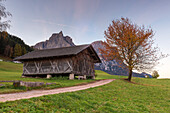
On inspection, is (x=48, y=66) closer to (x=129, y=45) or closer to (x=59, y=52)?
(x=59, y=52)

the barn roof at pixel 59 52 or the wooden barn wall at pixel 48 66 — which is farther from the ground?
the barn roof at pixel 59 52

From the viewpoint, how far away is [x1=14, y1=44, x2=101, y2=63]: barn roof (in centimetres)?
2578

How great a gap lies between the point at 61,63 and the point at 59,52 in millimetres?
2642

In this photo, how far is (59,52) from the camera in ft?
90.9

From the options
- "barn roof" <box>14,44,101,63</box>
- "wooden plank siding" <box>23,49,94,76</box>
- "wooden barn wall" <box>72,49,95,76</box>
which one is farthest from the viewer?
"wooden barn wall" <box>72,49,95,76</box>

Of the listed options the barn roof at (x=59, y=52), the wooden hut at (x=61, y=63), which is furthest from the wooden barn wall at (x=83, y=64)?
the barn roof at (x=59, y=52)

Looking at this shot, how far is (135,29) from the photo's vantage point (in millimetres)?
28453

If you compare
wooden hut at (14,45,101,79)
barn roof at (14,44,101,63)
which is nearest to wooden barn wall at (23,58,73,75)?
wooden hut at (14,45,101,79)

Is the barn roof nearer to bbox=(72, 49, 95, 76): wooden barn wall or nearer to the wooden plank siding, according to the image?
the wooden plank siding

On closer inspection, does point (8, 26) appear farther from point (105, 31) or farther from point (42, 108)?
point (105, 31)

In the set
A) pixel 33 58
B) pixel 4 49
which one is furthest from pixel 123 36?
pixel 4 49

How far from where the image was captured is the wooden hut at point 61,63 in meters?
25.8

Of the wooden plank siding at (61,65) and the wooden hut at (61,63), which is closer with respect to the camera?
the wooden hut at (61,63)

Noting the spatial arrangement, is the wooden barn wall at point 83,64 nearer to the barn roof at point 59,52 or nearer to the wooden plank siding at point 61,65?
the wooden plank siding at point 61,65
